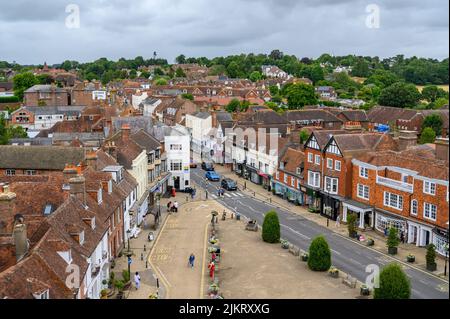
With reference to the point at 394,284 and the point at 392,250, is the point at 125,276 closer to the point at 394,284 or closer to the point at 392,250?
the point at 394,284

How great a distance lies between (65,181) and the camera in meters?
38.0

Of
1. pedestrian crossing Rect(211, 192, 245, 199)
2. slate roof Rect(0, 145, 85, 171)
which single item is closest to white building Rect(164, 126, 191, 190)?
pedestrian crossing Rect(211, 192, 245, 199)

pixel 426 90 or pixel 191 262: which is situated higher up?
pixel 426 90

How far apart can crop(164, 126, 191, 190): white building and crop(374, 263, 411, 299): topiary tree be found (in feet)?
133

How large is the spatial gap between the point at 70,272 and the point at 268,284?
13.6 m

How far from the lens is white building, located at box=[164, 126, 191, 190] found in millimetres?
67438

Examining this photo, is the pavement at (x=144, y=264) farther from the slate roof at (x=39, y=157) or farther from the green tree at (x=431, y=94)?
the green tree at (x=431, y=94)

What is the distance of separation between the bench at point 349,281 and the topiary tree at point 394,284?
15.3 feet

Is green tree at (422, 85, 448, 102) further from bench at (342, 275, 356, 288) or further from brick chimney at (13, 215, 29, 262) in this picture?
brick chimney at (13, 215, 29, 262)

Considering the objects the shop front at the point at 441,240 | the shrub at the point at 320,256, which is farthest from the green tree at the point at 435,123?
the shrub at the point at 320,256

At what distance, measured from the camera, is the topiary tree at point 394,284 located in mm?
29750

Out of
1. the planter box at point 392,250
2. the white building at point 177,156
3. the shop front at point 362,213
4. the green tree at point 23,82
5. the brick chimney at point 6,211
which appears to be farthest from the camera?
the green tree at point 23,82
